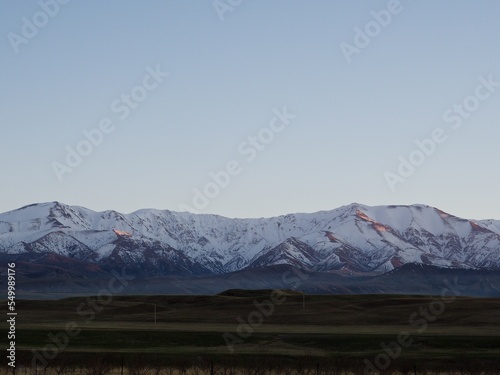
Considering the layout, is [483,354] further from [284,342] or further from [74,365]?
[74,365]

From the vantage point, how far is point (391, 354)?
235ft

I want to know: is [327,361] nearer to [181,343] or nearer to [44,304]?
[181,343]

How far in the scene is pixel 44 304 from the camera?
7269 inches

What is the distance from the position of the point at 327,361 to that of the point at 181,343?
2432 centimetres

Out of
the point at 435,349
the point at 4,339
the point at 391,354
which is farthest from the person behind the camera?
the point at 4,339

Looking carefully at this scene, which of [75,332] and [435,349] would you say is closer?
[435,349]

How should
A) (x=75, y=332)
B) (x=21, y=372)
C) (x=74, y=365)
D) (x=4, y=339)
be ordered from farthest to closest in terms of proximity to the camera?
(x=75, y=332), (x=4, y=339), (x=74, y=365), (x=21, y=372)

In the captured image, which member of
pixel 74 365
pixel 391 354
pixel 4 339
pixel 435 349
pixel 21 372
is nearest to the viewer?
pixel 21 372

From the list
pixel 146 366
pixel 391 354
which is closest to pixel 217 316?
pixel 391 354

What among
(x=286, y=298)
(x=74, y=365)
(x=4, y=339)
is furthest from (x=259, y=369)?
(x=286, y=298)

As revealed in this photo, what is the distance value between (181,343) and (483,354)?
28943 millimetres

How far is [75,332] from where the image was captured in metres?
92.4

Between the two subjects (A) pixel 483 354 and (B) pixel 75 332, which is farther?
(B) pixel 75 332

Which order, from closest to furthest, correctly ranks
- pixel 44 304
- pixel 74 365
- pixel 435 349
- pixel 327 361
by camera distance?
1. pixel 74 365
2. pixel 327 361
3. pixel 435 349
4. pixel 44 304
